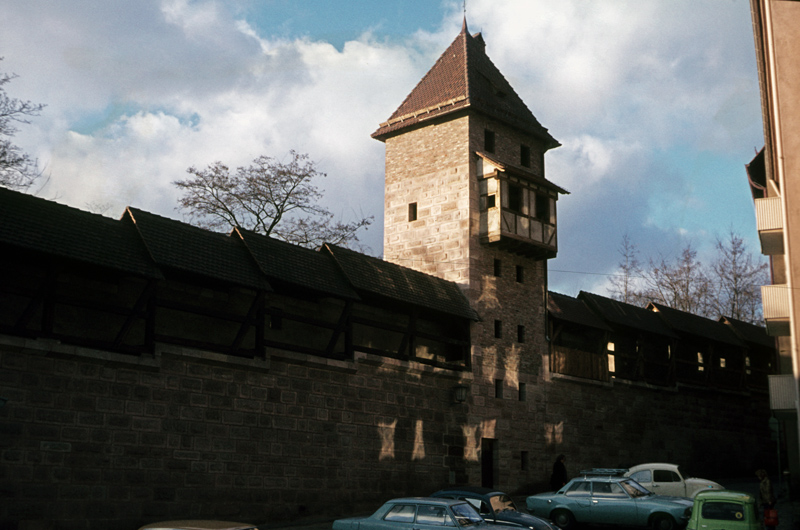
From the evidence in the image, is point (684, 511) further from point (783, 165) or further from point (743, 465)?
point (743, 465)

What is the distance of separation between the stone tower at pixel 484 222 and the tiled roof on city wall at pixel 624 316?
3.27 m

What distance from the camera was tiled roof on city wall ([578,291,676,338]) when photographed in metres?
31.0

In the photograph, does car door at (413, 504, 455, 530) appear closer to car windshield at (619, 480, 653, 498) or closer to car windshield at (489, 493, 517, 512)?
car windshield at (489, 493, 517, 512)

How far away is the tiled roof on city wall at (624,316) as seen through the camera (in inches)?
1221

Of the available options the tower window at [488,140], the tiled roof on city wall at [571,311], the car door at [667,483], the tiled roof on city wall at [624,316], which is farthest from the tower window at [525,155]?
the car door at [667,483]

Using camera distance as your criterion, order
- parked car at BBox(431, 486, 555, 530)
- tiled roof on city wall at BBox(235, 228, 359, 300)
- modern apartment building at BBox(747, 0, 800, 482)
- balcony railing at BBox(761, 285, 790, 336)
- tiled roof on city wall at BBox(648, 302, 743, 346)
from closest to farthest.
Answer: parked car at BBox(431, 486, 555, 530) < modern apartment building at BBox(747, 0, 800, 482) < balcony railing at BBox(761, 285, 790, 336) < tiled roof on city wall at BBox(235, 228, 359, 300) < tiled roof on city wall at BBox(648, 302, 743, 346)

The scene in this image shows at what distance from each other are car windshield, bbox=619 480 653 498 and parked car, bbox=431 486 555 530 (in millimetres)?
3389

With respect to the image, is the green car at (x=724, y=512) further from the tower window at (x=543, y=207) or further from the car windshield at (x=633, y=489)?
the tower window at (x=543, y=207)

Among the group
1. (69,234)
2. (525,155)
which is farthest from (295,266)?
(525,155)

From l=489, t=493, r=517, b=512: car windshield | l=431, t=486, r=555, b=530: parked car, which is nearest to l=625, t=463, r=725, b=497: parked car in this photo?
l=489, t=493, r=517, b=512: car windshield

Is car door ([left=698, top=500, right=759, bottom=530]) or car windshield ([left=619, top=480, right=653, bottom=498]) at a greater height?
car windshield ([left=619, top=480, right=653, bottom=498])

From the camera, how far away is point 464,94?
28031 mm

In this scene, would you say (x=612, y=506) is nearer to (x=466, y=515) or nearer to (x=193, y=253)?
(x=466, y=515)

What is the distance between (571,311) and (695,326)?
7.92 m
